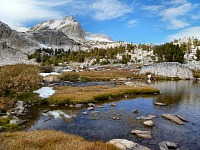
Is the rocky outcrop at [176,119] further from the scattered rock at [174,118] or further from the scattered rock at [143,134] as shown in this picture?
the scattered rock at [143,134]

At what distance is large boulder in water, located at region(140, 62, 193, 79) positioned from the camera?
282 feet

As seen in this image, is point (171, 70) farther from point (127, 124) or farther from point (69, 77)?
point (127, 124)

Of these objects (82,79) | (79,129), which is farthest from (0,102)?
(82,79)

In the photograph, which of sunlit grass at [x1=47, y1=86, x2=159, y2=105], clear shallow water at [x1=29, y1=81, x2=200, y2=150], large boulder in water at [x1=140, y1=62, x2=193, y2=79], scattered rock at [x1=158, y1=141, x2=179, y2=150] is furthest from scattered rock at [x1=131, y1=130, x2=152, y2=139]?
large boulder in water at [x1=140, y1=62, x2=193, y2=79]

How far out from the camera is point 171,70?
88312 mm

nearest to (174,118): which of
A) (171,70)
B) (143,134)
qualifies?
(143,134)

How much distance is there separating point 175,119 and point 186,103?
1263cm

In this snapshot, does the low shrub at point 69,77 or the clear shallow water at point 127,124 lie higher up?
the low shrub at point 69,77

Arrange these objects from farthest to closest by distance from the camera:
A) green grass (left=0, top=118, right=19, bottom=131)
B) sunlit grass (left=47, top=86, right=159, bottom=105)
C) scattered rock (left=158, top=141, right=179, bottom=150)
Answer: sunlit grass (left=47, top=86, right=159, bottom=105)
green grass (left=0, top=118, right=19, bottom=131)
scattered rock (left=158, top=141, right=179, bottom=150)

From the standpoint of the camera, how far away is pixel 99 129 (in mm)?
23641

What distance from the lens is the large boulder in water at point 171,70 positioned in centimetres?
8593

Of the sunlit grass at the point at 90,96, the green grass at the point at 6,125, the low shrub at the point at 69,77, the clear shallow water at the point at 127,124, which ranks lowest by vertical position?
the clear shallow water at the point at 127,124

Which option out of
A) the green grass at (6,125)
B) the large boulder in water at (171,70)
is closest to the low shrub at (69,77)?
the large boulder in water at (171,70)

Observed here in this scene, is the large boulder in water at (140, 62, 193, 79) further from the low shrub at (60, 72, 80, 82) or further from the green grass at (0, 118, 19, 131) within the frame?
the green grass at (0, 118, 19, 131)
